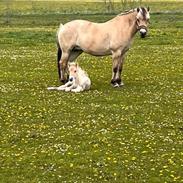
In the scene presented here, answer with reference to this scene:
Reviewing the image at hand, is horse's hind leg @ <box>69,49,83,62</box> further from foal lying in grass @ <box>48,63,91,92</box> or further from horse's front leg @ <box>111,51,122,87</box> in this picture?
horse's front leg @ <box>111,51,122,87</box>

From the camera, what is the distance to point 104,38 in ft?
73.9

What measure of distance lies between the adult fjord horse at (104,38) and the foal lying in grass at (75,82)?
4.20 feet

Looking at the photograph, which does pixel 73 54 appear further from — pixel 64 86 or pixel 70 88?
pixel 70 88

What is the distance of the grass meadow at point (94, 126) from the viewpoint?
11695 mm

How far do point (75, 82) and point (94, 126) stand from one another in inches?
242

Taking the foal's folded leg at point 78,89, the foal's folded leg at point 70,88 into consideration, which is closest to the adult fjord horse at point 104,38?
the foal's folded leg at point 70,88

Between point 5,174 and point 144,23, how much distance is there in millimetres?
11733

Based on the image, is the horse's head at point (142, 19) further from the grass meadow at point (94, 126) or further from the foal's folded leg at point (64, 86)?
the foal's folded leg at point (64, 86)

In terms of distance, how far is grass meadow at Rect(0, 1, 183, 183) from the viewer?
11.7 metres

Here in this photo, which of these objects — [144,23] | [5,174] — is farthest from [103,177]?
[144,23]

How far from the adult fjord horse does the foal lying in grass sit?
1.28 metres

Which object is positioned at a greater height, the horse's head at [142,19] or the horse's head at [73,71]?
the horse's head at [142,19]

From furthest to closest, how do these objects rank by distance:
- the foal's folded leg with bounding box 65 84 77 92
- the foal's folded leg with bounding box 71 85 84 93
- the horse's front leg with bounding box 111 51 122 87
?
the horse's front leg with bounding box 111 51 122 87
the foal's folded leg with bounding box 65 84 77 92
the foal's folded leg with bounding box 71 85 84 93

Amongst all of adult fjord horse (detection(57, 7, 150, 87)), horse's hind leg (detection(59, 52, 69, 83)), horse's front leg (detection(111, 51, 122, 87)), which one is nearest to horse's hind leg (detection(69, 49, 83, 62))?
adult fjord horse (detection(57, 7, 150, 87))
